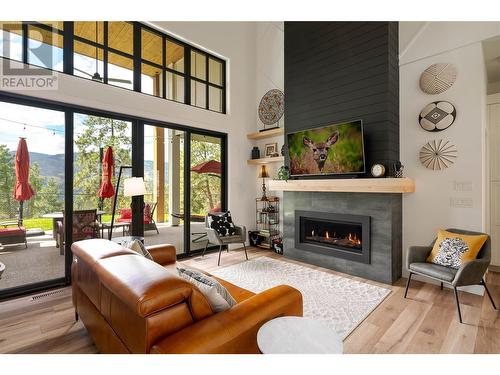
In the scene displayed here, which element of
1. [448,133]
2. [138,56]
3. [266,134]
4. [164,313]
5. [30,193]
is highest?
[138,56]

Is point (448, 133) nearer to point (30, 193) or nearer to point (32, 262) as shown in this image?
point (30, 193)

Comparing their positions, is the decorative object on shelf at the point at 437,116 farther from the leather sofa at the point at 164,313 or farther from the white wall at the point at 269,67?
the leather sofa at the point at 164,313

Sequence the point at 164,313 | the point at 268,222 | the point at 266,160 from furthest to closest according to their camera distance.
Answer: the point at 268,222 < the point at 266,160 < the point at 164,313

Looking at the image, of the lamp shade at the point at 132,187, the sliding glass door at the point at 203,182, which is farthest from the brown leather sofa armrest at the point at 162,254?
the sliding glass door at the point at 203,182

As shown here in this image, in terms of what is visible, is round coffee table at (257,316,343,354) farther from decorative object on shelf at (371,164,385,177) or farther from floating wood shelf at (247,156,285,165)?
floating wood shelf at (247,156,285,165)

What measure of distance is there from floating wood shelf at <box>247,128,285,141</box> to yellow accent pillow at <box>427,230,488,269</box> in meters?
3.00

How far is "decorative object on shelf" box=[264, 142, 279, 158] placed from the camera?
5134 millimetres

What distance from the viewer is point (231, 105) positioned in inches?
201

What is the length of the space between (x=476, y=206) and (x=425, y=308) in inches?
55.3

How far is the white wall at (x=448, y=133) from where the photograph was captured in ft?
9.97

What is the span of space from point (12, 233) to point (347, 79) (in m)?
4.80

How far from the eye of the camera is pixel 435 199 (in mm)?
3338

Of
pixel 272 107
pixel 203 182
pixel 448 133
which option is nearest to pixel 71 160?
pixel 203 182
